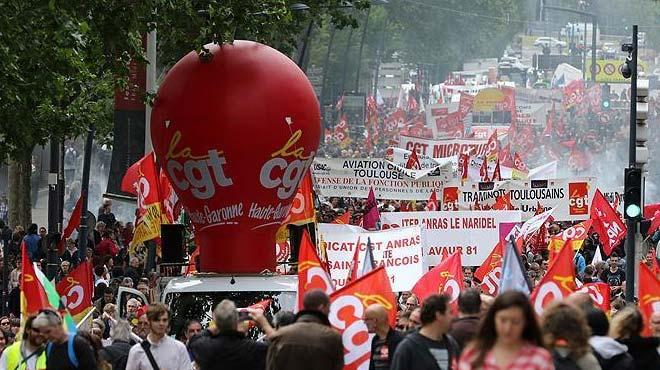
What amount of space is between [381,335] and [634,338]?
1876 millimetres

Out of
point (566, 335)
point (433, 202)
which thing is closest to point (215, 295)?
point (566, 335)

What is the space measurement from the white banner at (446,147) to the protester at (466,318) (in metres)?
33.4

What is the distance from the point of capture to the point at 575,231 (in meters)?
30.5

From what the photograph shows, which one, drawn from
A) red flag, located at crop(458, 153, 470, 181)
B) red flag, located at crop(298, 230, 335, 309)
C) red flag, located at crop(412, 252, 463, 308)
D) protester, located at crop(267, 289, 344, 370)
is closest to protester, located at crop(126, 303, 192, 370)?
protester, located at crop(267, 289, 344, 370)

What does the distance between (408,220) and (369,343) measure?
45.6 ft

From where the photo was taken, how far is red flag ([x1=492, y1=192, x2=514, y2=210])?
118 ft

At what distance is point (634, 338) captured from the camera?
13102 mm

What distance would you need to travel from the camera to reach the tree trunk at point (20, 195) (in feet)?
140

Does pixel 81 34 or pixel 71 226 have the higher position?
pixel 81 34

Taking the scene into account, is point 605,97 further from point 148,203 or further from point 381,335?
point 381,335

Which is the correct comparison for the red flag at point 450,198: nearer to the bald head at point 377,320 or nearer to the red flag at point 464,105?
the bald head at point 377,320

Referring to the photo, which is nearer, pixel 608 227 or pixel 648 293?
pixel 648 293

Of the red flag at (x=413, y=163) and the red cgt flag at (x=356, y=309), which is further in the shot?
the red flag at (x=413, y=163)

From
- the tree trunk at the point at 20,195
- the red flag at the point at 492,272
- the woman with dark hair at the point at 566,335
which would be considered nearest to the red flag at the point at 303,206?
the red flag at the point at 492,272
